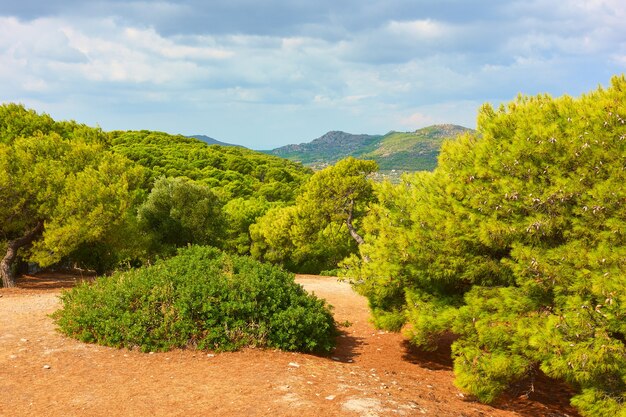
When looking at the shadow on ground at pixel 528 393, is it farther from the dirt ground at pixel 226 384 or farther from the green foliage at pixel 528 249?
the green foliage at pixel 528 249

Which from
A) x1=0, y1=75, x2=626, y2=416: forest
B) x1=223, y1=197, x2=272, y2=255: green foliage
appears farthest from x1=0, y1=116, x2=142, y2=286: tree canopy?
x1=223, y1=197, x2=272, y2=255: green foliage

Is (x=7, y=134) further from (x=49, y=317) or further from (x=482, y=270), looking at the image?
(x=482, y=270)

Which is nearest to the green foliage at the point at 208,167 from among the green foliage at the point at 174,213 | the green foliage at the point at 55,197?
the green foliage at the point at 174,213

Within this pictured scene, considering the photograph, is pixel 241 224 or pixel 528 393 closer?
pixel 528 393

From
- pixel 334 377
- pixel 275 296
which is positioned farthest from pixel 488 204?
pixel 275 296

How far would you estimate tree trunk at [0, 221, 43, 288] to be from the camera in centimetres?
1777

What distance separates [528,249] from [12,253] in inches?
728

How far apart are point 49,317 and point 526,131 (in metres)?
11.9

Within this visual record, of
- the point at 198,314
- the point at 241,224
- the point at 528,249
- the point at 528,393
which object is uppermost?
the point at 528,249

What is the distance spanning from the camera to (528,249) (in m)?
7.75

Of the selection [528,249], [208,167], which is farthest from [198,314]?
[208,167]

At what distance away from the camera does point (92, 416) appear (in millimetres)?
6578

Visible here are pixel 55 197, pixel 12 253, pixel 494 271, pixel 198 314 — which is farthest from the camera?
pixel 12 253

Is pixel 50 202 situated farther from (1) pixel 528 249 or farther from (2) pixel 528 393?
(2) pixel 528 393
